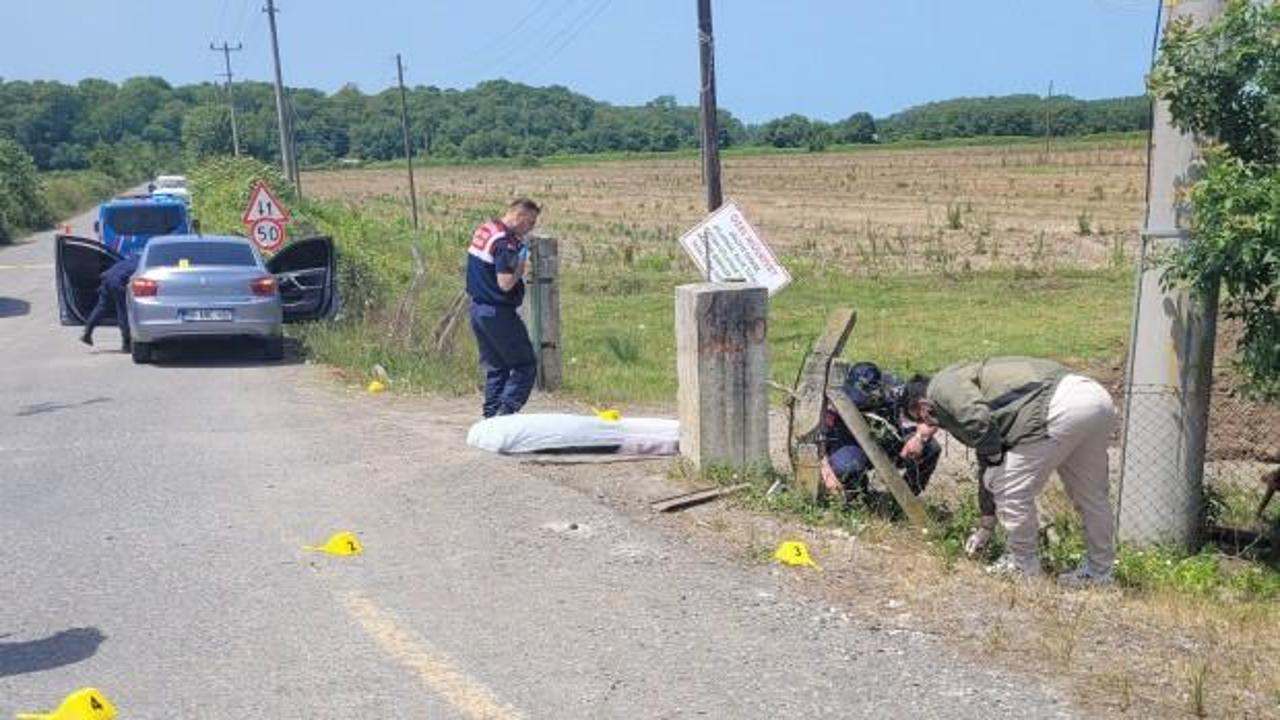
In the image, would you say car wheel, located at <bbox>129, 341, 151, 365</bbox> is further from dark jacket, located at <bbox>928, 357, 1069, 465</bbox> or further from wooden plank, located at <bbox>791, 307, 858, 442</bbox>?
dark jacket, located at <bbox>928, 357, 1069, 465</bbox>

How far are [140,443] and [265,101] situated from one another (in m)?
108

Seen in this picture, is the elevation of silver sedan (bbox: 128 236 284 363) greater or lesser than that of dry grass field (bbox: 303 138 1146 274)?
greater

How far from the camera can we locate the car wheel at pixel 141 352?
49.3ft

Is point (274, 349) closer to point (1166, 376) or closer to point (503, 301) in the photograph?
point (503, 301)

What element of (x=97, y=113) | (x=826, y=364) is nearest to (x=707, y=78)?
(x=826, y=364)

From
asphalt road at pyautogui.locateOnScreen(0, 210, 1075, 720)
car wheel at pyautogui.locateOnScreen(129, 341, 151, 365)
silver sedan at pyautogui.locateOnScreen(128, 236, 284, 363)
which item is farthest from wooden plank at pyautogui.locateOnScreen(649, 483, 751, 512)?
car wheel at pyautogui.locateOnScreen(129, 341, 151, 365)

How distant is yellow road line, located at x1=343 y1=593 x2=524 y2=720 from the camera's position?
4648mm

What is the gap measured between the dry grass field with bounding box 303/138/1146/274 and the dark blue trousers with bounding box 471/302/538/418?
1925cm

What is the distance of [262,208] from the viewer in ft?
66.9

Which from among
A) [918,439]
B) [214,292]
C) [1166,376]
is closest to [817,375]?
[918,439]

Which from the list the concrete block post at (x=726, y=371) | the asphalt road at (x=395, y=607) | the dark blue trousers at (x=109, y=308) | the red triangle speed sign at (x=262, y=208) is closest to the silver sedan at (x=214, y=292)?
the dark blue trousers at (x=109, y=308)

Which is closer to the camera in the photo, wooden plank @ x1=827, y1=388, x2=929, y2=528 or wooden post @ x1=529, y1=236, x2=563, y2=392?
wooden plank @ x1=827, y1=388, x2=929, y2=528

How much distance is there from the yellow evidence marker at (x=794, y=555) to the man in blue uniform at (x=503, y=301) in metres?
3.64

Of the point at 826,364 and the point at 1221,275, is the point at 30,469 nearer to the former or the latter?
the point at 826,364
